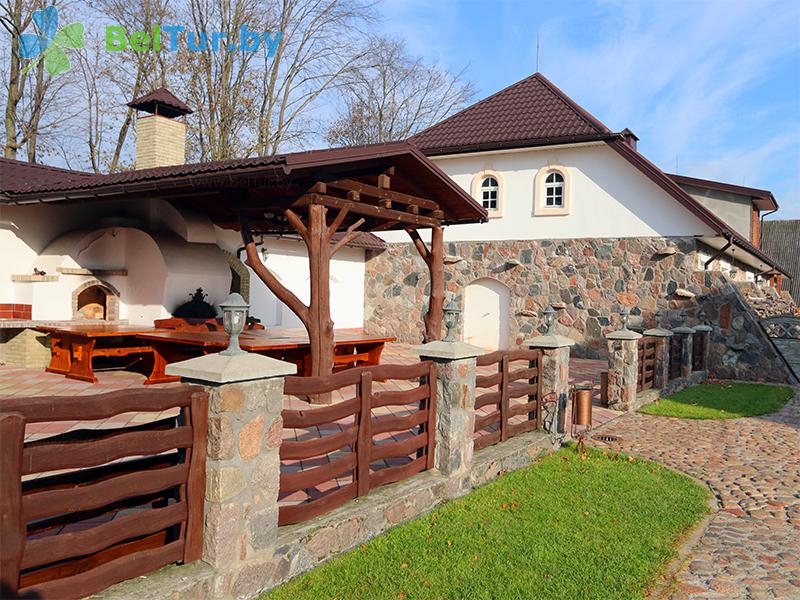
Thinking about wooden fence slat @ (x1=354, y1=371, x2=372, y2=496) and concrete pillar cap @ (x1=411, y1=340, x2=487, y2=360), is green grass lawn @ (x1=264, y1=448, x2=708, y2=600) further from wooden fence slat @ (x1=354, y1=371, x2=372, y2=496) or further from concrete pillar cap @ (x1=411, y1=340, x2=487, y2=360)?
concrete pillar cap @ (x1=411, y1=340, x2=487, y2=360)

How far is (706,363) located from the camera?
13695 millimetres

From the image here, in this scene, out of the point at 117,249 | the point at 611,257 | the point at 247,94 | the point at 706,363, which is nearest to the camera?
the point at 117,249

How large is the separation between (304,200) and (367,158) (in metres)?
0.95

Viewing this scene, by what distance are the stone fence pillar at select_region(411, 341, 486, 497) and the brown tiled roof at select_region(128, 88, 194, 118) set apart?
10.5 metres

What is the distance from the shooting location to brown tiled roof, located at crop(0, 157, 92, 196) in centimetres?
1028

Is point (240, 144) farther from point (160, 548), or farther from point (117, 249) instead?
point (160, 548)

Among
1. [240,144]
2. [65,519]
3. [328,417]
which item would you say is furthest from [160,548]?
[240,144]

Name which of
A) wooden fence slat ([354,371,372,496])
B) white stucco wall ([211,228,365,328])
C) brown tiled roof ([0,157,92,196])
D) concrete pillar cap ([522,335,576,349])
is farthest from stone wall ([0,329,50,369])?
wooden fence slat ([354,371,372,496])

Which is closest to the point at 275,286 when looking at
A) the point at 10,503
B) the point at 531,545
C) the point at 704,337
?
the point at 531,545

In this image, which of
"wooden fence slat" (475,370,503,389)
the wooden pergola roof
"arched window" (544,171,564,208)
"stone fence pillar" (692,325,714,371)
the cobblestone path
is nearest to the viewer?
the cobblestone path

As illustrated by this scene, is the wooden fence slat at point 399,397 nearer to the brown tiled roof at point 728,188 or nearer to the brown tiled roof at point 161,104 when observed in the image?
the brown tiled roof at point 161,104

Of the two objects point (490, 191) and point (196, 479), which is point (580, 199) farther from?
point (196, 479)

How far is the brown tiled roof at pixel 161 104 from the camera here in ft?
43.9

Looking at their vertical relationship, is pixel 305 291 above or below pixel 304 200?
below
